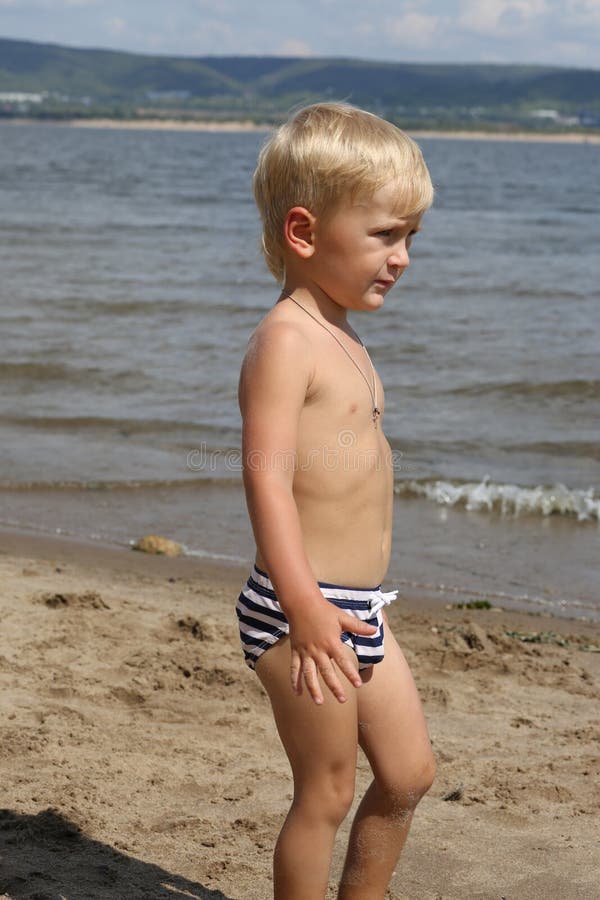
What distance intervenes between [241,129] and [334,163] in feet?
438

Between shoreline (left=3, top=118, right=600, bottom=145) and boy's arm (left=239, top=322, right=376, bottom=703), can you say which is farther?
shoreline (left=3, top=118, right=600, bottom=145)

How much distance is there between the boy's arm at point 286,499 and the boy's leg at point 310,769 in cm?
9

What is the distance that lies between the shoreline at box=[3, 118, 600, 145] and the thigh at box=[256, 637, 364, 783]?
116231mm

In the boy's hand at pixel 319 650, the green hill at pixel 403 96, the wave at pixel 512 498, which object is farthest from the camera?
Result: the green hill at pixel 403 96

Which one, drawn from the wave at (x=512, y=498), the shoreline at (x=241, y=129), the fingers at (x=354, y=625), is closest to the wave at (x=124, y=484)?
the wave at (x=512, y=498)

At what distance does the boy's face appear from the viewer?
2.21 meters

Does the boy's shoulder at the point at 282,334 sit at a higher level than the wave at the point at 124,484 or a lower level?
higher

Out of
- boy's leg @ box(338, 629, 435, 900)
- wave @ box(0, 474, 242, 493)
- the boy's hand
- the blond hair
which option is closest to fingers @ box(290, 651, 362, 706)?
the boy's hand

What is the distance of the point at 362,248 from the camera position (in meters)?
2.24

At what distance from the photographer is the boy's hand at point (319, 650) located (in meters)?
2.03

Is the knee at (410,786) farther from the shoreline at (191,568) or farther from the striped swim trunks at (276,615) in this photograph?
the shoreline at (191,568)

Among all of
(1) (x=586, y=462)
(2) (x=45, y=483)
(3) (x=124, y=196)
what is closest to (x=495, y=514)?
(1) (x=586, y=462)

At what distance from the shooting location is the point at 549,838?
2988 millimetres

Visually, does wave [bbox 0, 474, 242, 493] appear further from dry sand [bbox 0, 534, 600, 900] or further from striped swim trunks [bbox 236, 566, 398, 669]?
striped swim trunks [bbox 236, 566, 398, 669]
